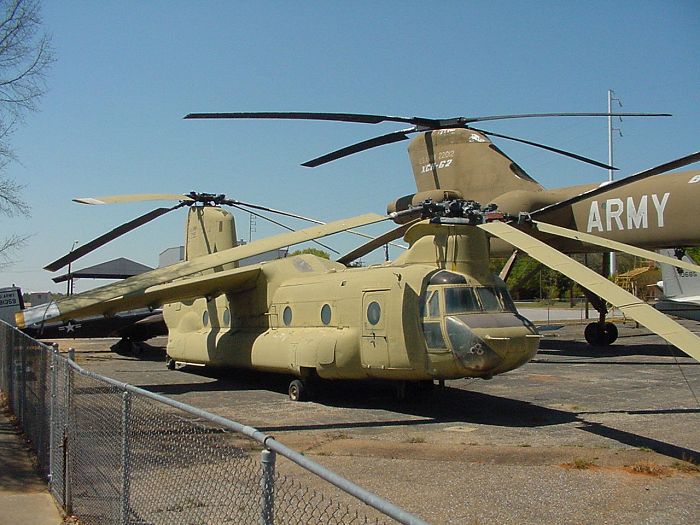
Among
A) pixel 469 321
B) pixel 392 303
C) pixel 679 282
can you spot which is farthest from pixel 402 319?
pixel 679 282

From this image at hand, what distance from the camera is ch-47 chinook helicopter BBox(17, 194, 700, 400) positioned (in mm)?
11500

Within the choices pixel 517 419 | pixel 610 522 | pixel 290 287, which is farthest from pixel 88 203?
pixel 610 522

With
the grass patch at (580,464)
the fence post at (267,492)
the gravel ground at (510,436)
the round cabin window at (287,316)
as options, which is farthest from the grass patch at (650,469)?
the round cabin window at (287,316)

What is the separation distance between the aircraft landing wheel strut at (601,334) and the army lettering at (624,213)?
12.5 feet

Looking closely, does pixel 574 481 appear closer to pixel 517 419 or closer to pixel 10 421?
pixel 517 419

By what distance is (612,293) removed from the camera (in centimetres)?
927

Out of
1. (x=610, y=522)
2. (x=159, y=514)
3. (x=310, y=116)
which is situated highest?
(x=310, y=116)

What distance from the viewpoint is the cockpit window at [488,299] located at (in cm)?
1212

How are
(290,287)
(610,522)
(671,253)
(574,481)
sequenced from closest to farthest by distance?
(610,522), (574,481), (290,287), (671,253)

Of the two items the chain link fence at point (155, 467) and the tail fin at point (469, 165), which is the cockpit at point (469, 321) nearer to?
the chain link fence at point (155, 467)

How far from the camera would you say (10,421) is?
1276 cm

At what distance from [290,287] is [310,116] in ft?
12.0

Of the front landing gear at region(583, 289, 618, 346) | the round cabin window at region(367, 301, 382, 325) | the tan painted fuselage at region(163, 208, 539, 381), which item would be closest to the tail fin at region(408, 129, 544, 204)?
the front landing gear at region(583, 289, 618, 346)

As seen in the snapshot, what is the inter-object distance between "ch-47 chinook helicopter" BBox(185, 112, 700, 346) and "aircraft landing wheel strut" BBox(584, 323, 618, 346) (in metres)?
0.03
